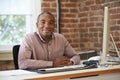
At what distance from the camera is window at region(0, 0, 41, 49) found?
12.6 ft

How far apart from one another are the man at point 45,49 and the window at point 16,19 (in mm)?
1066

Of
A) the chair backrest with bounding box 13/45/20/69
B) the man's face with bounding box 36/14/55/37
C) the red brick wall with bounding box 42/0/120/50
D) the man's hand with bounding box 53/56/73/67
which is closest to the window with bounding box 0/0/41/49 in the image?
the red brick wall with bounding box 42/0/120/50

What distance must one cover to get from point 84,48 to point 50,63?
1556mm

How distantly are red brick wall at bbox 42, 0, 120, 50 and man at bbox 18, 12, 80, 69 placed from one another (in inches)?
34.3

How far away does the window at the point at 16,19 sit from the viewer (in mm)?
3846

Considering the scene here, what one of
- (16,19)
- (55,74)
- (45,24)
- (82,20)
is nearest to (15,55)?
(45,24)

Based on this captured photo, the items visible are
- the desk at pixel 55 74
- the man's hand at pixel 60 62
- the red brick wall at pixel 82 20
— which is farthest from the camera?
the red brick wall at pixel 82 20

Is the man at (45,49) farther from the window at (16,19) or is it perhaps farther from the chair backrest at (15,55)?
the window at (16,19)

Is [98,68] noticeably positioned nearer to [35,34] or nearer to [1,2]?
[35,34]

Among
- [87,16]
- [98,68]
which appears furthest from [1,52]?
[98,68]

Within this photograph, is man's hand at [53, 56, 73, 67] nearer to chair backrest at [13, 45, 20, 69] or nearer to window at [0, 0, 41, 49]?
chair backrest at [13, 45, 20, 69]

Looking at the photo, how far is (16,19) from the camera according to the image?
156 inches

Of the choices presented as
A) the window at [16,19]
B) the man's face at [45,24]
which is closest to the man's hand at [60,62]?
the man's face at [45,24]

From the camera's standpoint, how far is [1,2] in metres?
3.78
